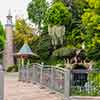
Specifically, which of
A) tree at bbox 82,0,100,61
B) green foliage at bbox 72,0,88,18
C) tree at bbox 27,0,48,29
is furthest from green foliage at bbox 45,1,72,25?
tree at bbox 27,0,48,29

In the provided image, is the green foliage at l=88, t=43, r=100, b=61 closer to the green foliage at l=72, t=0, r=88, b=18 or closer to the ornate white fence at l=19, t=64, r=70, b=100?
the ornate white fence at l=19, t=64, r=70, b=100

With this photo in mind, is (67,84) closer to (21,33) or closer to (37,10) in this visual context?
(37,10)

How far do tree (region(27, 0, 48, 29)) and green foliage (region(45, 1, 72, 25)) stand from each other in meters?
10.0

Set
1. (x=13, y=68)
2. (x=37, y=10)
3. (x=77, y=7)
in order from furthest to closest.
Result: 1. (x=37, y=10)
2. (x=13, y=68)
3. (x=77, y=7)

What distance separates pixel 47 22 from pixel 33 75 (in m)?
11.3

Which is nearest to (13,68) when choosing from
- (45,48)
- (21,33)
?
(21,33)

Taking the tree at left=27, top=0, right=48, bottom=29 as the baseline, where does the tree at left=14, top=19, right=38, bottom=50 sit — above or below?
below

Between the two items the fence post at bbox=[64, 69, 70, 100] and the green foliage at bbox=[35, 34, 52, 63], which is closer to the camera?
the fence post at bbox=[64, 69, 70, 100]

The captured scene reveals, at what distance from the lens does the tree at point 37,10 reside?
44219mm

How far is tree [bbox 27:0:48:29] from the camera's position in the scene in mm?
44219

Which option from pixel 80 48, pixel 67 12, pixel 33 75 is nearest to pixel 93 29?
pixel 33 75

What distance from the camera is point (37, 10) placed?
45312 millimetres

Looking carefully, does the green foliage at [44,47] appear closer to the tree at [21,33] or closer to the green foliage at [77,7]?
the green foliage at [77,7]

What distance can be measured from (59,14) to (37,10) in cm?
1287
